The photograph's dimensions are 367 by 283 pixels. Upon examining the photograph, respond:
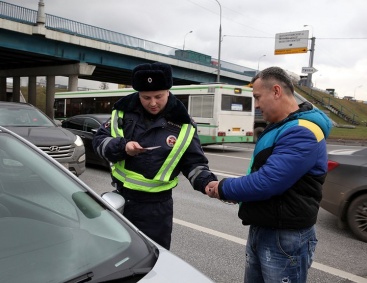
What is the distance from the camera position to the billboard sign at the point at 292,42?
46.0 m

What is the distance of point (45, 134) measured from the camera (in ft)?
23.9

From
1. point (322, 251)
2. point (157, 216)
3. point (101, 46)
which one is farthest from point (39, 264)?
point (101, 46)

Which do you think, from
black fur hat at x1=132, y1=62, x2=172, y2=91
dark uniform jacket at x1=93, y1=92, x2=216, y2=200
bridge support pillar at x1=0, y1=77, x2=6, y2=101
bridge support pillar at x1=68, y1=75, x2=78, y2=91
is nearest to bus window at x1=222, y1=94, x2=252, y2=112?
dark uniform jacket at x1=93, y1=92, x2=216, y2=200

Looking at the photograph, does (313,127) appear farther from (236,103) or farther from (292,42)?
(292,42)

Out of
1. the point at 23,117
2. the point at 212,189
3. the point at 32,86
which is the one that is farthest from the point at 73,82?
the point at 212,189

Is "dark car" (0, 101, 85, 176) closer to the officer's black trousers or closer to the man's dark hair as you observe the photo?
the officer's black trousers

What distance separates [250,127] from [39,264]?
15.2m

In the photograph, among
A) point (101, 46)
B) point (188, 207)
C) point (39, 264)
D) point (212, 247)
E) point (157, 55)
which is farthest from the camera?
point (157, 55)

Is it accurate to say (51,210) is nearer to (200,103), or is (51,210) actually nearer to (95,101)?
(200,103)

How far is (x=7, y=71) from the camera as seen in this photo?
39875 mm

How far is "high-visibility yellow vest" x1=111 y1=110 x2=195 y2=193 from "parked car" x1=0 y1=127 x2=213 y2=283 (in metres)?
0.15

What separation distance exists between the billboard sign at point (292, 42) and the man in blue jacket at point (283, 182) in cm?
4725

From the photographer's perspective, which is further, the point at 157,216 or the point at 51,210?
the point at 157,216

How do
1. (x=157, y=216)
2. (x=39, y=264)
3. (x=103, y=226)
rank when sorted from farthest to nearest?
(x=157, y=216), (x=103, y=226), (x=39, y=264)
